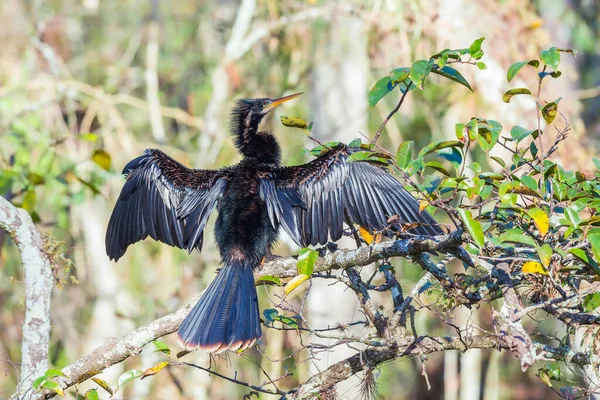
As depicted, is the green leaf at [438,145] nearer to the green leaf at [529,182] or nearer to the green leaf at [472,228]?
the green leaf at [529,182]

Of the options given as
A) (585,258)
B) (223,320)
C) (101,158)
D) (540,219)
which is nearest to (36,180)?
(101,158)

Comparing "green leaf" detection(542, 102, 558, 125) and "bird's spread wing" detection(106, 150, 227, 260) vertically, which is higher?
"bird's spread wing" detection(106, 150, 227, 260)

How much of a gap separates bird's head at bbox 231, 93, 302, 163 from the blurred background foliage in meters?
1.82

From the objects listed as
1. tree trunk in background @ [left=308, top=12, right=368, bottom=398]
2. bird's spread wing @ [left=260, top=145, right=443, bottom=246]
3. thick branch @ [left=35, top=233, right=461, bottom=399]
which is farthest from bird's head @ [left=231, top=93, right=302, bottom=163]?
tree trunk in background @ [left=308, top=12, right=368, bottom=398]

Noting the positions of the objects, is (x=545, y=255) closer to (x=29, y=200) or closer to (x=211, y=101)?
(x=29, y=200)

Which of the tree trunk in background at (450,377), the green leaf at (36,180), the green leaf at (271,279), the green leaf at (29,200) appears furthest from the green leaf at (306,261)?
the tree trunk in background at (450,377)

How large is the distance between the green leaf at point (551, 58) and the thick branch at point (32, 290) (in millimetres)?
2106

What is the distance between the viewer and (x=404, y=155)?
8.48 ft

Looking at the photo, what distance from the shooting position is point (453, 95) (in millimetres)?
7160

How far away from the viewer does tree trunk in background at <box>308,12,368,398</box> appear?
7.58m

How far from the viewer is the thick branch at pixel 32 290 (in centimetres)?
296

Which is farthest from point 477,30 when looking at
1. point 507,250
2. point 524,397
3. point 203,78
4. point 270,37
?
point 524,397

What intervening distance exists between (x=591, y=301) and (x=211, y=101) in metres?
6.09

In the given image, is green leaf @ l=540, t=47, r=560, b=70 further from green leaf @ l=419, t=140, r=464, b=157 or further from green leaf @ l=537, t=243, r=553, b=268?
green leaf @ l=537, t=243, r=553, b=268
